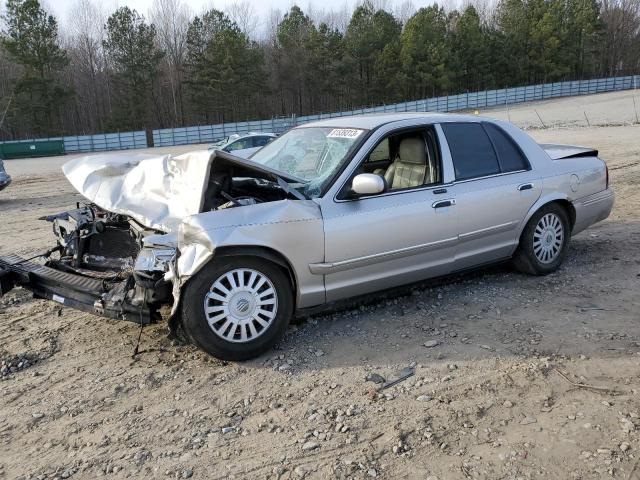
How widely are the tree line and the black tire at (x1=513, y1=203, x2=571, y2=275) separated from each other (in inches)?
2058

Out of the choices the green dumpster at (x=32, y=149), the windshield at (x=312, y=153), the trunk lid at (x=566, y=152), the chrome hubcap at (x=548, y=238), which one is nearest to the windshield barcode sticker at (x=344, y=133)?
the windshield at (x=312, y=153)

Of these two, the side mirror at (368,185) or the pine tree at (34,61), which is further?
the pine tree at (34,61)

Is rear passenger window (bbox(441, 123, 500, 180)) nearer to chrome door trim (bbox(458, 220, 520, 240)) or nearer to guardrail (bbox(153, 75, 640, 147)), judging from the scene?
chrome door trim (bbox(458, 220, 520, 240))

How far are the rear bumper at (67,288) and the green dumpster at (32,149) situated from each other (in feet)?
125

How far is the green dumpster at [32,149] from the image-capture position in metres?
37.4

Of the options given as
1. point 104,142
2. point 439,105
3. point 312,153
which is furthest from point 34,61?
point 312,153

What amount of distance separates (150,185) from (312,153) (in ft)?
4.50

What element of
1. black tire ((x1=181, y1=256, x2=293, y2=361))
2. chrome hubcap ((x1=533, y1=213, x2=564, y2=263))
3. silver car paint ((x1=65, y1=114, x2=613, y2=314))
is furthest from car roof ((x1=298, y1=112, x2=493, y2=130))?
black tire ((x1=181, y1=256, x2=293, y2=361))

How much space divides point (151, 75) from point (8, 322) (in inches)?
2297

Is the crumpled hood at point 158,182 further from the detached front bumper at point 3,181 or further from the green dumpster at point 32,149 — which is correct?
the green dumpster at point 32,149

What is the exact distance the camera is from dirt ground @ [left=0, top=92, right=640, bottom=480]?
9.02ft

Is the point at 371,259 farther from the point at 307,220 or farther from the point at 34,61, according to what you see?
the point at 34,61

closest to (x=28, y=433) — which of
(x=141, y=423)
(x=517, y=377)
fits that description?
(x=141, y=423)

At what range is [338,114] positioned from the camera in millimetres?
61469
